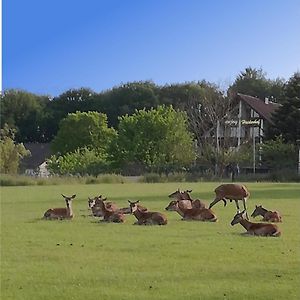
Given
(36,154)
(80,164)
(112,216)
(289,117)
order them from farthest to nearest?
(36,154), (80,164), (289,117), (112,216)

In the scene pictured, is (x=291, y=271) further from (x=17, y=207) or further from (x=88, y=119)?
(x=88, y=119)

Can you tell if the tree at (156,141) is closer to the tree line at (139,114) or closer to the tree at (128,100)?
the tree line at (139,114)

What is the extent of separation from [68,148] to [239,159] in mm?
24893

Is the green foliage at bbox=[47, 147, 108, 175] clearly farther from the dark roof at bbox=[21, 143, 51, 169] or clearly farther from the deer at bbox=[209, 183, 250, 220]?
the deer at bbox=[209, 183, 250, 220]

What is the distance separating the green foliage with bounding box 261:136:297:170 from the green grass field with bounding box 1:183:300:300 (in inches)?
1641

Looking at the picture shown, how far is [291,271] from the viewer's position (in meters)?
9.25

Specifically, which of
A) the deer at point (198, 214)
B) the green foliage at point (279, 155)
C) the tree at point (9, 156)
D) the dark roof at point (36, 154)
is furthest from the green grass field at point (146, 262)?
the dark roof at point (36, 154)

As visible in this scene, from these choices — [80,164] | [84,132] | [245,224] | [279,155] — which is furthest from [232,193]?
[84,132]

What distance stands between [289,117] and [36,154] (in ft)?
128

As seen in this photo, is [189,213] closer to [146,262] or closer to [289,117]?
[146,262]

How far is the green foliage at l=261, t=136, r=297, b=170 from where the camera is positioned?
56819 mm

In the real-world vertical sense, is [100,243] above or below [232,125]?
below

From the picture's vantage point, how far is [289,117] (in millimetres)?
60094

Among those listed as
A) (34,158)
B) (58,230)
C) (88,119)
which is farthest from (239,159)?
(58,230)
